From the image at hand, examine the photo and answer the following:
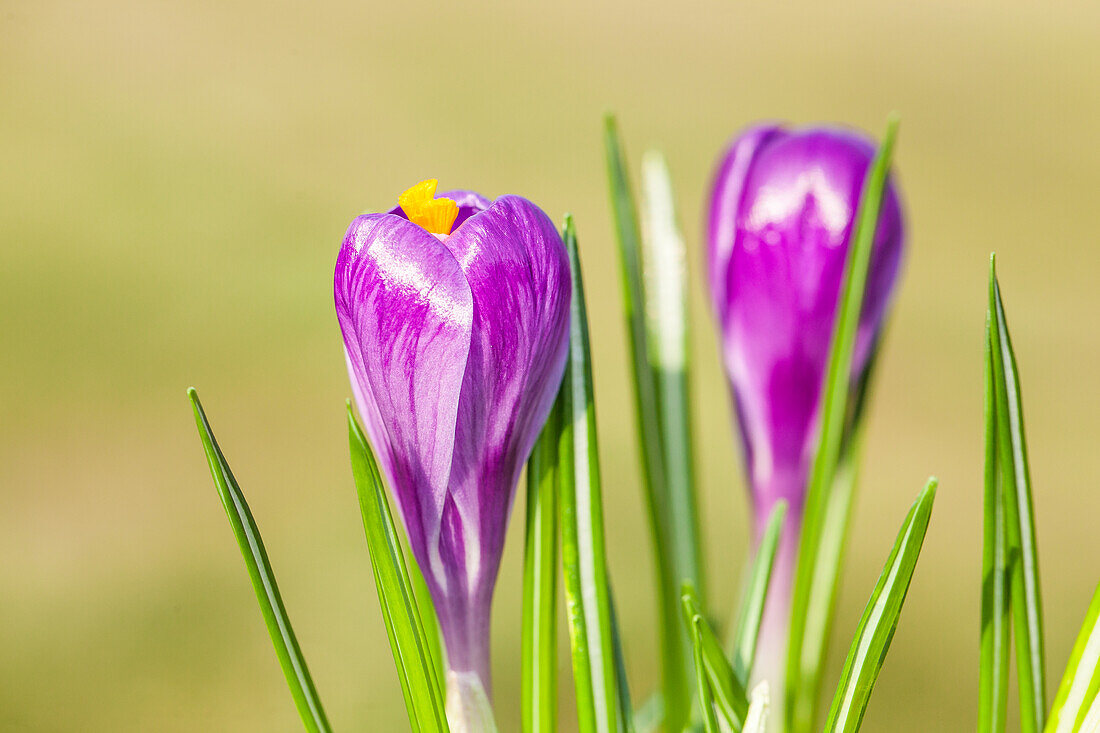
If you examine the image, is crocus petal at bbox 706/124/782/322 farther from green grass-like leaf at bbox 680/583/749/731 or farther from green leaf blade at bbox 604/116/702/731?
green grass-like leaf at bbox 680/583/749/731

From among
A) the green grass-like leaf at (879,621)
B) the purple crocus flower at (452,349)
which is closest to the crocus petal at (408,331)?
the purple crocus flower at (452,349)

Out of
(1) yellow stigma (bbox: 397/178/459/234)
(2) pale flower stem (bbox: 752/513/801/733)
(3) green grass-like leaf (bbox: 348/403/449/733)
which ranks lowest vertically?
(2) pale flower stem (bbox: 752/513/801/733)

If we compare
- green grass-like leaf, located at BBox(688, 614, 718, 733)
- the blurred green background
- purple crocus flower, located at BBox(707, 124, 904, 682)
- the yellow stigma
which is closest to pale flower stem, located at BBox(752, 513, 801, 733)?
purple crocus flower, located at BBox(707, 124, 904, 682)

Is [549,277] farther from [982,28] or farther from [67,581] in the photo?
[982,28]

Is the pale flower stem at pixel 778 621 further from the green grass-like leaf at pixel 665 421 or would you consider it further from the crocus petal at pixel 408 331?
the crocus petal at pixel 408 331

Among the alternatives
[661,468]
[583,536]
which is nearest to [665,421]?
[661,468]

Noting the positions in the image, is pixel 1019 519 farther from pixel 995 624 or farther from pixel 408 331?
pixel 408 331
